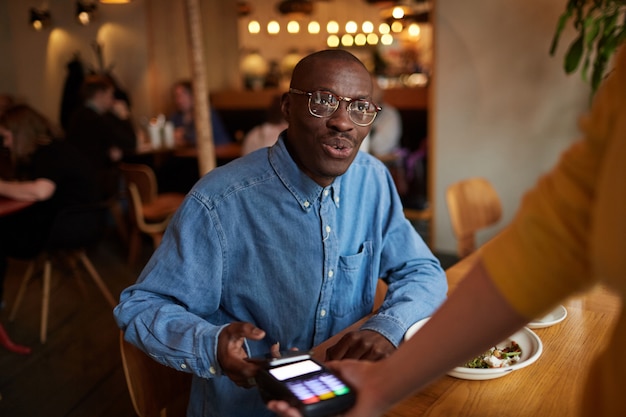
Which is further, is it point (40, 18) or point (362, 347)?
point (40, 18)

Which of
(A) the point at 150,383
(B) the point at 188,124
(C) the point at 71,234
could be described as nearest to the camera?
(A) the point at 150,383

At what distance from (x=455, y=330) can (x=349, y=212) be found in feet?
2.84

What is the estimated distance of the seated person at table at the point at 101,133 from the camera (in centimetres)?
496

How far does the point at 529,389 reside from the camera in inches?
43.6

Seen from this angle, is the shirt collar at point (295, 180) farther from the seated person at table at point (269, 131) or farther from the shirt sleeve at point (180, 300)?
the seated person at table at point (269, 131)

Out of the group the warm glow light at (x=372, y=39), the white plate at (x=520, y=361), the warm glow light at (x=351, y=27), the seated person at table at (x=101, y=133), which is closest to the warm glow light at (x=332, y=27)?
Answer: the warm glow light at (x=351, y=27)

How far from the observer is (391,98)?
5414mm

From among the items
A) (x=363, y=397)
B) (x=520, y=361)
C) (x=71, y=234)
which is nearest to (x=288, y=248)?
(x=520, y=361)

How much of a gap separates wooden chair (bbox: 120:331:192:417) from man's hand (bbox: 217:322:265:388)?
11.9 inches

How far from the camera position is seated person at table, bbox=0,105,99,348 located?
11.2 ft

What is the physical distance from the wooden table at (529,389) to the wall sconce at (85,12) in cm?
736

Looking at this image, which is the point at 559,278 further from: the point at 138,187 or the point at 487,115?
the point at 138,187

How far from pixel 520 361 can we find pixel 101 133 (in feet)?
15.1

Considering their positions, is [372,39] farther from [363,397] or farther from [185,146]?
[363,397]
